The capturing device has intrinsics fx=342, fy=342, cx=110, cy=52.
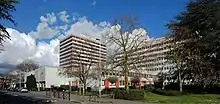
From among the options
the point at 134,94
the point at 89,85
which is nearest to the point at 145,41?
the point at 134,94

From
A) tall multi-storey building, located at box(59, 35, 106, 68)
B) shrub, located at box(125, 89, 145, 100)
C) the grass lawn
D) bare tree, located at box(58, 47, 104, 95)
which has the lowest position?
the grass lawn

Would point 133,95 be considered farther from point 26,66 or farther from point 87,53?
point 26,66

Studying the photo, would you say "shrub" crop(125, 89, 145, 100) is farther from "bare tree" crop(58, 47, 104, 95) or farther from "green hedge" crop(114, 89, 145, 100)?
"bare tree" crop(58, 47, 104, 95)

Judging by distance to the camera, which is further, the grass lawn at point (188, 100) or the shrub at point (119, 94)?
the shrub at point (119, 94)

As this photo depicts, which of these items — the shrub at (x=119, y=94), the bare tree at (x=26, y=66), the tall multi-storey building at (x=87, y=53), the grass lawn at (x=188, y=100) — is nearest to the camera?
the grass lawn at (x=188, y=100)

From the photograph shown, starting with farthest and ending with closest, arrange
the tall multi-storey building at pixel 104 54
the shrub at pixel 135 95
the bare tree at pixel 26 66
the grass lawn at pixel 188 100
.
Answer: the bare tree at pixel 26 66 < the tall multi-storey building at pixel 104 54 < the shrub at pixel 135 95 < the grass lawn at pixel 188 100

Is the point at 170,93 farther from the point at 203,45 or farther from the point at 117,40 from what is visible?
Answer: the point at 117,40

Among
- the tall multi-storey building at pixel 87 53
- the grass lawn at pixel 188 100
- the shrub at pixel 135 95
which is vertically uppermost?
the tall multi-storey building at pixel 87 53

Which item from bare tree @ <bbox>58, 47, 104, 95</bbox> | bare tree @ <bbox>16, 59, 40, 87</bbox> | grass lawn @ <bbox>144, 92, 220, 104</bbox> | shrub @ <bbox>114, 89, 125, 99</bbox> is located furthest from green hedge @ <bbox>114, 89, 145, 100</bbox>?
bare tree @ <bbox>16, 59, 40, 87</bbox>

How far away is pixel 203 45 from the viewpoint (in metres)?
49.5

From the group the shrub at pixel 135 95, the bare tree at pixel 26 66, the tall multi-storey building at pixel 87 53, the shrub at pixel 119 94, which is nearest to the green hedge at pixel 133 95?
the shrub at pixel 135 95

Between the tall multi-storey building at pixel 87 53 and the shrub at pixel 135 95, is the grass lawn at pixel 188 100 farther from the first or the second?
the tall multi-storey building at pixel 87 53

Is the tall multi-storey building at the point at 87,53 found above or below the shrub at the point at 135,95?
above

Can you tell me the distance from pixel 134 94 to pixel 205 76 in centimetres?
1426
